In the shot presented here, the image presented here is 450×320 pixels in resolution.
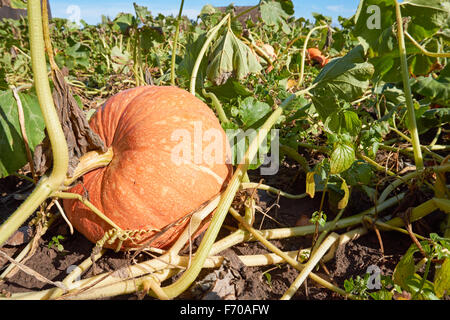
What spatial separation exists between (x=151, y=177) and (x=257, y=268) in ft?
1.67

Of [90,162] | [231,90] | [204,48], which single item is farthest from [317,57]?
[90,162]

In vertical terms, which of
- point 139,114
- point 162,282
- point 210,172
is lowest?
point 162,282

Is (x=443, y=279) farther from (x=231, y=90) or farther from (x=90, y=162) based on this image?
(x=231, y=90)

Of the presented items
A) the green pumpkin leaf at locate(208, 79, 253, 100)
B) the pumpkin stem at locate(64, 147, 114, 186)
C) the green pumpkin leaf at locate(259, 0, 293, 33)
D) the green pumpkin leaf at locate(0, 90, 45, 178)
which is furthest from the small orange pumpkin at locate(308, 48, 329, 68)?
the green pumpkin leaf at locate(0, 90, 45, 178)

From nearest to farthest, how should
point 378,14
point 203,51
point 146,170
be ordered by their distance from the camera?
point 146,170, point 378,14, point 203,51

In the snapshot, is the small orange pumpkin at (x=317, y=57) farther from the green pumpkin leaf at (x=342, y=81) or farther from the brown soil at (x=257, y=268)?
the brown soil at (x=257, y=268)

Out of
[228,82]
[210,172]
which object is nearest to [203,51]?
[228,82]

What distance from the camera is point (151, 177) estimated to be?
48.5 inches

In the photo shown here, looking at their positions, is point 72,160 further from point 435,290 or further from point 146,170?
point 435,290

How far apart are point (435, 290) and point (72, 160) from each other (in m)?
1.08

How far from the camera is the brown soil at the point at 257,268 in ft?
3.89

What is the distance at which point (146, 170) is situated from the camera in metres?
Result: 1.24

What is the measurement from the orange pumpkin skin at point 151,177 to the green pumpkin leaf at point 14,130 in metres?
0.22
